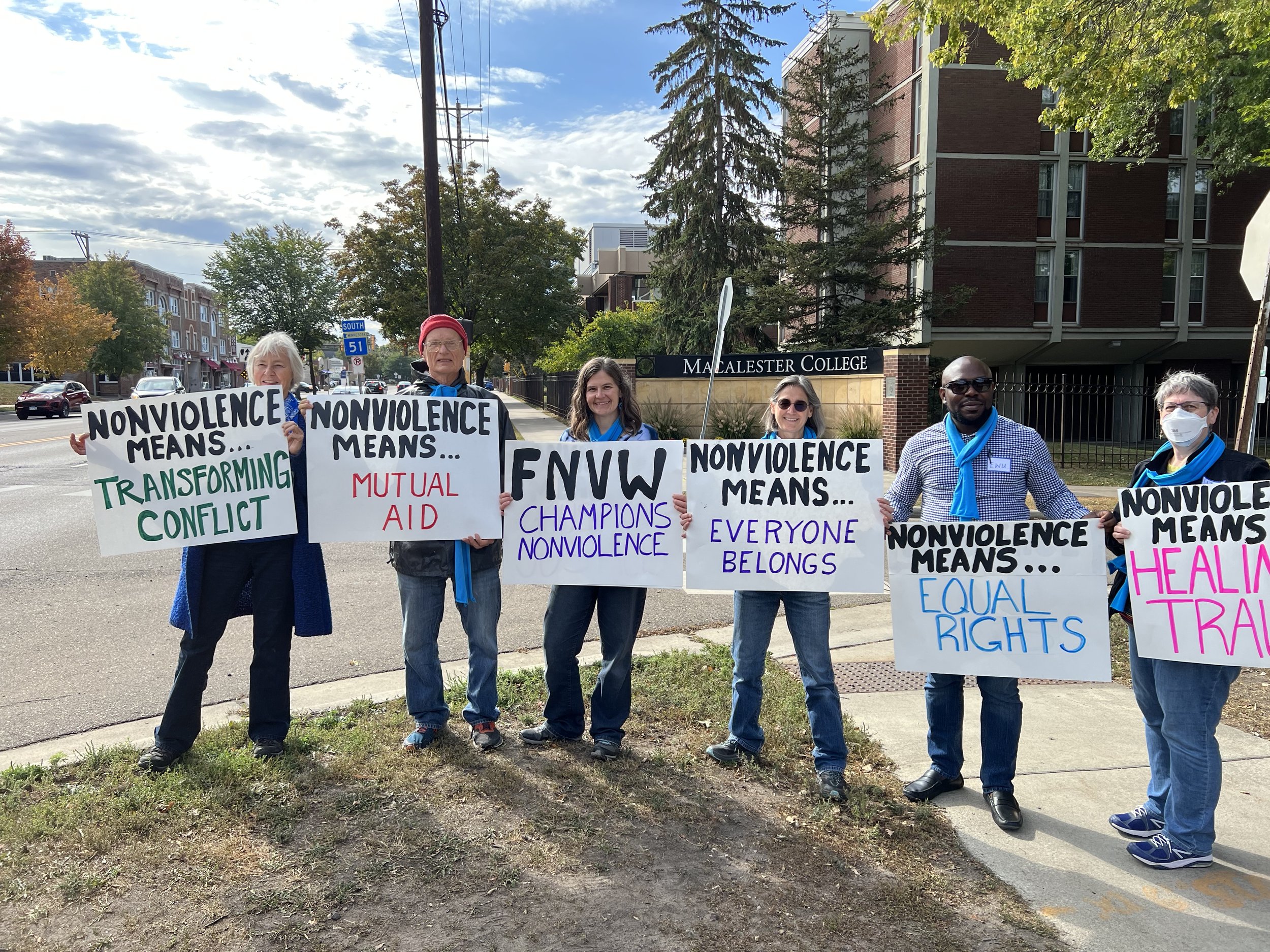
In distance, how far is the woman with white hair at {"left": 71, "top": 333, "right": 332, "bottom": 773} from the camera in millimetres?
3930

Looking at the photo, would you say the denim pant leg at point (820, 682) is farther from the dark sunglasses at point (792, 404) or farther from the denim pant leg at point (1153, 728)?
the denim pant leg at point (1153, 728)

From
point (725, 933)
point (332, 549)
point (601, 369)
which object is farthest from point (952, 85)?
point (725, 933)

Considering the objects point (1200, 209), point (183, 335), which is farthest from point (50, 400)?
point (183, 335)

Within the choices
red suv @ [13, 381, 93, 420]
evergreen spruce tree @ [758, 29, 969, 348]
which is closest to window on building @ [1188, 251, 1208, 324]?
evergreen spruce tree @ [758, 29, 969, 348]

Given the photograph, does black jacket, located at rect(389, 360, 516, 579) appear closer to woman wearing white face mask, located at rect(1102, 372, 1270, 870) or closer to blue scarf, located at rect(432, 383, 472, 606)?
blue scarf, located at rect(432, 383, 472, 606)

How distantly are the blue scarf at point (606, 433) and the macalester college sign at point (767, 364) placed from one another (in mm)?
14036

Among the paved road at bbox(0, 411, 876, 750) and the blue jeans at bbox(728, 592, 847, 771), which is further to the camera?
the paved road at bbox(0, 411, 876, 750)

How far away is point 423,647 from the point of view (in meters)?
4.13

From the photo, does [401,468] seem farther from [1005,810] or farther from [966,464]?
[1005,810]

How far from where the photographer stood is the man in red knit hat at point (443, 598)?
4129mm

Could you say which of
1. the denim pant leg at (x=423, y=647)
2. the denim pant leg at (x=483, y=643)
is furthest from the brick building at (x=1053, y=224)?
the denim pant leg at (x=423, y=647)

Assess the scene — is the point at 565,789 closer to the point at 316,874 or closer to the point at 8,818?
the point at 316,874

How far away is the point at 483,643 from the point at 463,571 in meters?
0.38

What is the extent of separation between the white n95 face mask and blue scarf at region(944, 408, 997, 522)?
2.07 feet
